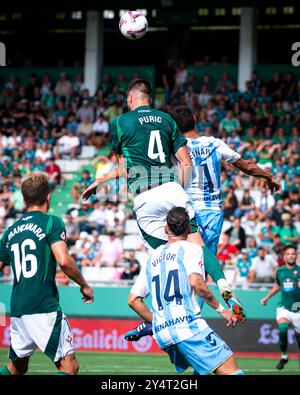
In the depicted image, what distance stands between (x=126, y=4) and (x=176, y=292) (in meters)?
22.6

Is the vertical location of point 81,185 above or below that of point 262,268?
above

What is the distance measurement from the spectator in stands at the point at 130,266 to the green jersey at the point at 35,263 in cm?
1158

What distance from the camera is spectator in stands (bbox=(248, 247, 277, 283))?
20375mm

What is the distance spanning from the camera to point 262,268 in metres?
20.5

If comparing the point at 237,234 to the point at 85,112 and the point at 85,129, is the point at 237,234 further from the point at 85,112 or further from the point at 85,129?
the point at 85,112

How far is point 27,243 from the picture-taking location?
9.15m

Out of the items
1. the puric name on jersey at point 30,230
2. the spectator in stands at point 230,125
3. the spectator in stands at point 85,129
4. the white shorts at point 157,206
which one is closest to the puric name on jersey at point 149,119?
the white shorts at point 157,206

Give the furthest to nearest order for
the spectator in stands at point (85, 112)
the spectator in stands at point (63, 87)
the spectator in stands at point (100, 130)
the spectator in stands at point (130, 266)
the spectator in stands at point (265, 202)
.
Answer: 1. the spectator in stands at point (63, 87)
2. the spectator in stands at point (85, 112)
3. the spectator in stands at point (100, 130)
4. the spectator in stands at point (265, 202)
5. the spectator in stands at point (130, 266)

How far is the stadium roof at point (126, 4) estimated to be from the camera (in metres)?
28.8

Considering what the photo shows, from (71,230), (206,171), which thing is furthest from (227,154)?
(71,230)

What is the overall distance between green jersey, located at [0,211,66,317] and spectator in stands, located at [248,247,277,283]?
11.6 m

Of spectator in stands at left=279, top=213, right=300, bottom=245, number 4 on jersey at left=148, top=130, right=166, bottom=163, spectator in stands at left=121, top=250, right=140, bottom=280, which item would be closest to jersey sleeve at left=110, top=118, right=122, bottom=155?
number 4 on jersey at left=148, top=130, right=166, bottom=163

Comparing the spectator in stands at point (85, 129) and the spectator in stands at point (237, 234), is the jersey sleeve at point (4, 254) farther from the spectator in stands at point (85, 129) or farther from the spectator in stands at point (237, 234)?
the spectator in stands at point (85, 129)

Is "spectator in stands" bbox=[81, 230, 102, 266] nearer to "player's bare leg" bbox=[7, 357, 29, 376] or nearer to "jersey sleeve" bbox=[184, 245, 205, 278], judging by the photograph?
"player's bare leg" bbox=[7, 357, 29, 376]
